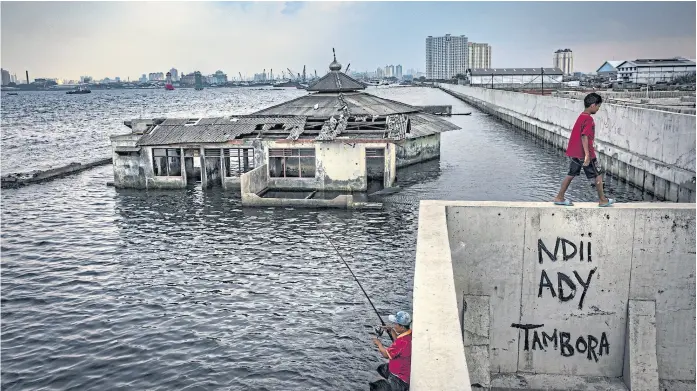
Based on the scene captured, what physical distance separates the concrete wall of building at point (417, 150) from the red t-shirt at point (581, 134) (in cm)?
3008

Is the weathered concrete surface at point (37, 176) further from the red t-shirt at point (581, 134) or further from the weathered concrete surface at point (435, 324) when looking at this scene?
the red t-shirt at point (581, 134)

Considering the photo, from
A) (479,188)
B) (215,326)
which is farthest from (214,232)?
(479,188)

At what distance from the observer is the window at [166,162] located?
124 feet

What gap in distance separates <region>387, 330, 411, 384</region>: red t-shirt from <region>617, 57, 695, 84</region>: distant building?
469 feet

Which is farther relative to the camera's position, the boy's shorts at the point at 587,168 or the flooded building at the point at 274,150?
the flooded building at the point at 274,150

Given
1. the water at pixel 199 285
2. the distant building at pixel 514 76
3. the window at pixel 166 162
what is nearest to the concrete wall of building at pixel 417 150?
the water at pixel 199 285

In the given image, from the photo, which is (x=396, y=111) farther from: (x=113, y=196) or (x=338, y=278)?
(x=338, y=278)

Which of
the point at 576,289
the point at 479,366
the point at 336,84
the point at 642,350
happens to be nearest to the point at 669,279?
the point at 642,350

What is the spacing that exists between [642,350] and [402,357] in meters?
5.21

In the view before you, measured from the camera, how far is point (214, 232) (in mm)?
28328

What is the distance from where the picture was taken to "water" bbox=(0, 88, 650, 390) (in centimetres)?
1570

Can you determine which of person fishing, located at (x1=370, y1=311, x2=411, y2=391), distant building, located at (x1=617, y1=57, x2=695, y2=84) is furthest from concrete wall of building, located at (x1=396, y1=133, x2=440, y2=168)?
distant building, located at (x1=617, y1=57, x2=695, y2=84)

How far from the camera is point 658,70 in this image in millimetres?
142250

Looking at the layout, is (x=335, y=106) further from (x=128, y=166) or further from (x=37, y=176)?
(x=37, y=176)
